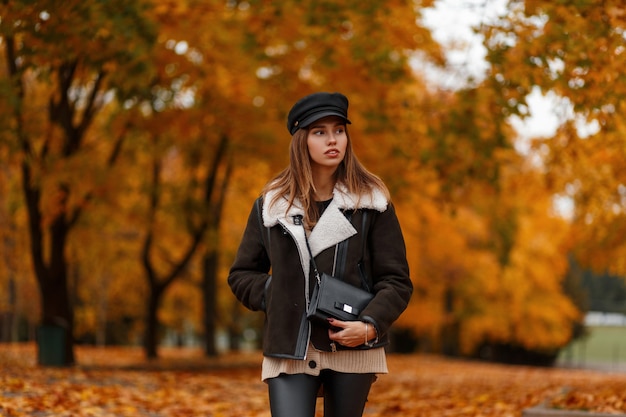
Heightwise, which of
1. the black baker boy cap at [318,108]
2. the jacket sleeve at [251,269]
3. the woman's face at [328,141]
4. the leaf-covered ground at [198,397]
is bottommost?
the leaf-covered ground at [198,397]

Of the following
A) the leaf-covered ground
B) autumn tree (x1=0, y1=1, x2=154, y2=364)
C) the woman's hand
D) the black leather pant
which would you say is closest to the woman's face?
the woman's hand

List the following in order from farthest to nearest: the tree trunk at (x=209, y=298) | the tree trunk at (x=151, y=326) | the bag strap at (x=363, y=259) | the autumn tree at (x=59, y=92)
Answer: the tree trunk at (x=209, y=298), the tree trunk at (x=151, y=326), the autumn tree at (x=59, y=92), the bag strap at (x=363, y=259)

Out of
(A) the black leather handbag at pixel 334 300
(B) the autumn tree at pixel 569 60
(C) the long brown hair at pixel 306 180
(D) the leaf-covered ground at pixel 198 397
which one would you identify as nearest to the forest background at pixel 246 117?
(B) the autumn tree at pixel 569 60

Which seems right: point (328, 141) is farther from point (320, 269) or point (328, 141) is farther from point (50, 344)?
point (50, 344)

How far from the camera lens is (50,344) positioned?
15531mm

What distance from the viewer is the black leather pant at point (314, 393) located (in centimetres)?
323

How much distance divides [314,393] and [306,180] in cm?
80

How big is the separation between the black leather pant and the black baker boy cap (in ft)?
3.11

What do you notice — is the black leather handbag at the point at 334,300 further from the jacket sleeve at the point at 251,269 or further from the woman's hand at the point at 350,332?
the jacket sleeve at the point at 251,269

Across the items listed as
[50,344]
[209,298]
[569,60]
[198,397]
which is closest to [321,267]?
[569,60]

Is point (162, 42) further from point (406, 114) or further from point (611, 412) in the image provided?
point (611, 412)

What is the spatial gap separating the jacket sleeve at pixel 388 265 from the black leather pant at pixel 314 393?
0.22 metres

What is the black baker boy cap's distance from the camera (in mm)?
3355

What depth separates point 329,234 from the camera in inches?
128
